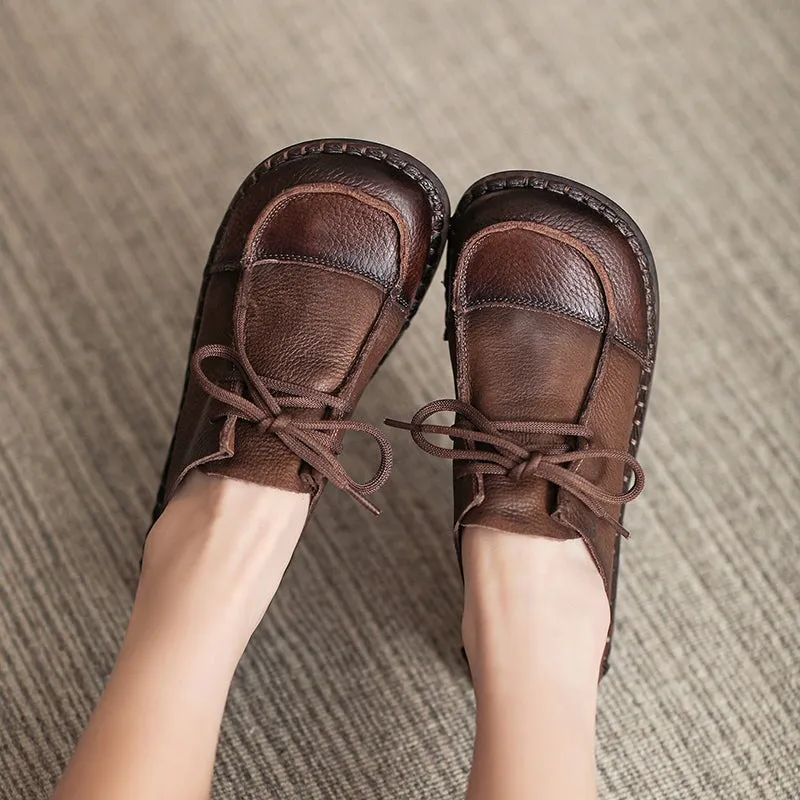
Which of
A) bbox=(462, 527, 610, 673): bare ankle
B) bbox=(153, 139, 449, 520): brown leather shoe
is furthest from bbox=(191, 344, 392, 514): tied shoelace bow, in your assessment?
bbox=(462, 527, 610, 673): bare ankle

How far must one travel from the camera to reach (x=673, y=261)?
36.5 inches

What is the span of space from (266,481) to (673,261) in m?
0.52

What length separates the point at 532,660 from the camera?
70 cm

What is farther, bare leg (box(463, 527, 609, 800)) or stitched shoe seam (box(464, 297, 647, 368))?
stitched shoe seam (box(464, 297, 647, 368))

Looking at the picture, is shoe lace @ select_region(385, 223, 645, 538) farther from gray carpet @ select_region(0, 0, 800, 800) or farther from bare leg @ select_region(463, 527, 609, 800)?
gray carpet @ select_region(0, 0, 800, 800)

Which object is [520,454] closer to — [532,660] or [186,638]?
[532,660]

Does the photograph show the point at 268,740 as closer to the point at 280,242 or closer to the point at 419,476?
the point at 419,476

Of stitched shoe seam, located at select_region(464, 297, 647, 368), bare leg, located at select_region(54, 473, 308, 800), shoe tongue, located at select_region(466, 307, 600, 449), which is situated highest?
stitched shoe seam, located at select_region(464, 297, 647, 368)

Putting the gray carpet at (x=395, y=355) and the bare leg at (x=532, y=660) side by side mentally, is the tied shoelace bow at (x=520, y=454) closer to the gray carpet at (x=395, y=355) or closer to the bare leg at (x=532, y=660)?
the bare leg at (x=532, y=660)

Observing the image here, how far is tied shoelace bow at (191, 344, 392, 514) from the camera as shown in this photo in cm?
73

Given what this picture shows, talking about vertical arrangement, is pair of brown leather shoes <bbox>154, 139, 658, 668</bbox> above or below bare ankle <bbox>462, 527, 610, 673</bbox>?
above

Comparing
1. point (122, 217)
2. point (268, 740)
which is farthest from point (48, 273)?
point (268, 740)

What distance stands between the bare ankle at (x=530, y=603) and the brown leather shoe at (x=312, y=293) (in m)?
0.13

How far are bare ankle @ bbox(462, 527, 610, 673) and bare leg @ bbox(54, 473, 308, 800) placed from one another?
178mm
